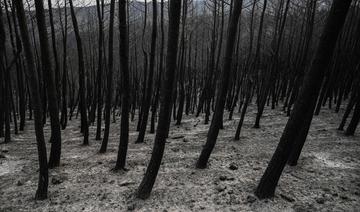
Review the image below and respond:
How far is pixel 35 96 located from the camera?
4.10 m

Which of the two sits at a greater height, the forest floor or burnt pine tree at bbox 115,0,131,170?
burnt pine tree at bbox 115,0,131,170

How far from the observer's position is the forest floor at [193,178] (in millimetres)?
4242

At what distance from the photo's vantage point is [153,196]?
4527 mm

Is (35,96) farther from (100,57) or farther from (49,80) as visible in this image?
(100,57)

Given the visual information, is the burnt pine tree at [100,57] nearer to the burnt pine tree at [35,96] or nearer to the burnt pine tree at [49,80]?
the burnt pine tree at [49,80]

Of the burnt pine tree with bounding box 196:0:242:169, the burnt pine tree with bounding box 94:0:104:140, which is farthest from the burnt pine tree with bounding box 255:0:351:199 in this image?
the burnt pine tree with bounding box 94:0:104:140

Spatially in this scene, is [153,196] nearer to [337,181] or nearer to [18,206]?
[18,206]

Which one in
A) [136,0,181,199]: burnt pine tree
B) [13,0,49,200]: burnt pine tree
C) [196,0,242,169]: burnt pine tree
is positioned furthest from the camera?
[196,0,242,169]: burnt pine tree

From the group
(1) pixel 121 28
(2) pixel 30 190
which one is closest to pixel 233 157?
(1) pixel 121 28

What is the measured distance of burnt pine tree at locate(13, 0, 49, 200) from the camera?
12.4ft

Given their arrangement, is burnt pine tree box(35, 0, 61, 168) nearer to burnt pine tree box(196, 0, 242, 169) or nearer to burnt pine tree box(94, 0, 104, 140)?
burnt pine tree box(94, 0, 104, 140)

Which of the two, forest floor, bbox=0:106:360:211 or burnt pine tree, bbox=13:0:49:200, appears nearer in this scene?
→ burnt pine tree, bbox=13:0:49:200

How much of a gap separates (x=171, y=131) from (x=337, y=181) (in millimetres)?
6436

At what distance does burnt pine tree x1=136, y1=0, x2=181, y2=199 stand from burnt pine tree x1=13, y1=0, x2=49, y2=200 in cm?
165
